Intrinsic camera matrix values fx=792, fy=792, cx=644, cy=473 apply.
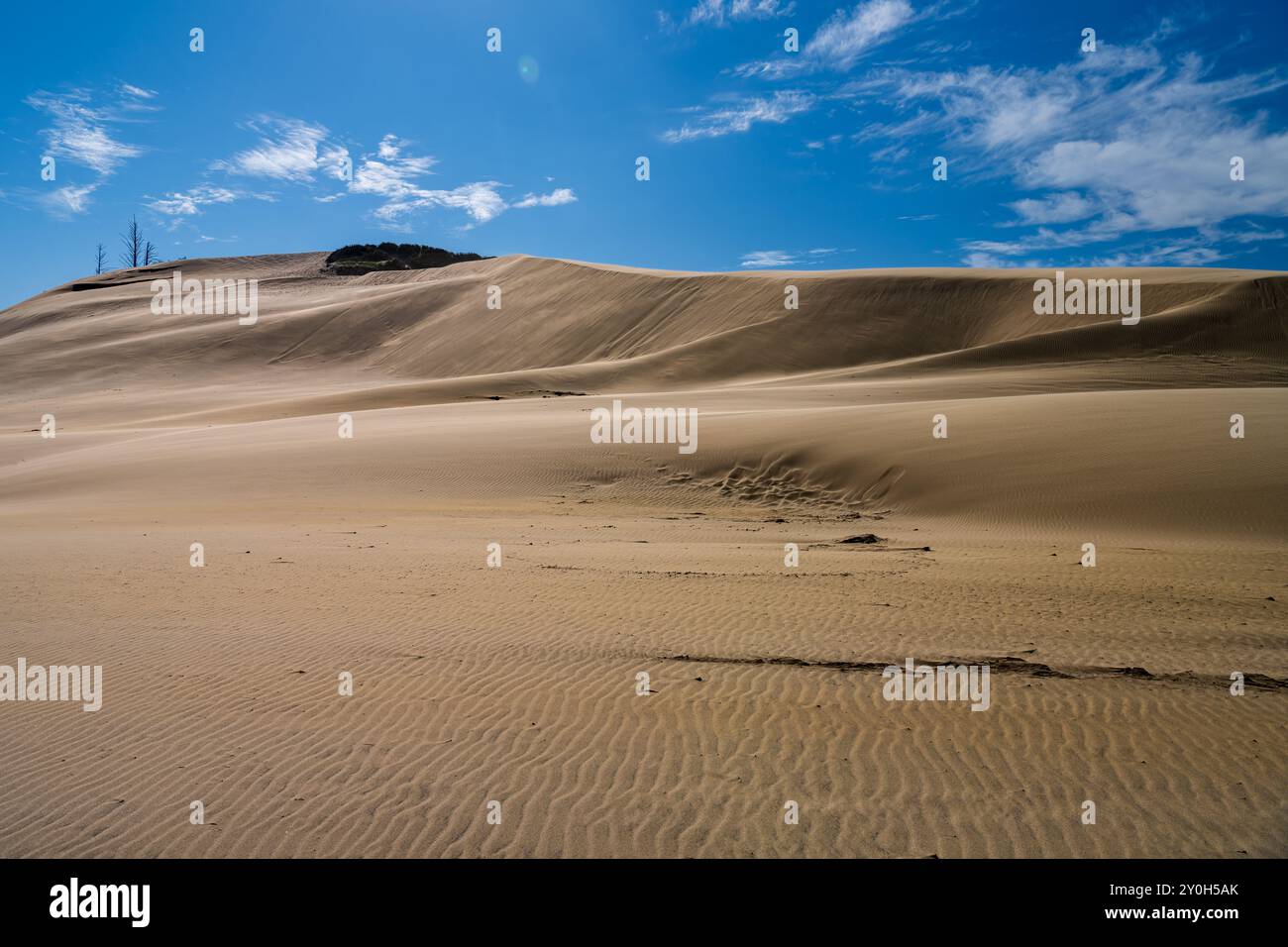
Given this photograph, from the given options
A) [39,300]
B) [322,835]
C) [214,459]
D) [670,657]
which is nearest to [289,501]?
[214,459]

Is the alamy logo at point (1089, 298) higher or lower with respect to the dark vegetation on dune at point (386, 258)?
lower

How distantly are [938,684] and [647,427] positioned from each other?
16.0 m

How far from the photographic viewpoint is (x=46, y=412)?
134ft

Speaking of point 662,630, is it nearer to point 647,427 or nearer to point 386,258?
point 647,427

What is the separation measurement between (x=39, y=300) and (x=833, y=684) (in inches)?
3919

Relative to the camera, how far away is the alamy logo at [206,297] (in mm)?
68312

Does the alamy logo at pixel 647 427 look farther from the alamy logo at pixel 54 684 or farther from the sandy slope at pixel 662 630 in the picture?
the alamy logo at pixel 54 684

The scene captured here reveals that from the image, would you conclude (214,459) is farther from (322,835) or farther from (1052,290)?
(1052,290)

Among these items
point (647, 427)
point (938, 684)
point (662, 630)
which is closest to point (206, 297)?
point (647, 427)

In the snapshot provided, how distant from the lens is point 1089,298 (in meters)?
39.8

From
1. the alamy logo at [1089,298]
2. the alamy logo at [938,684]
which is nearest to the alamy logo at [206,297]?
the alamy logo at [1089,298]
